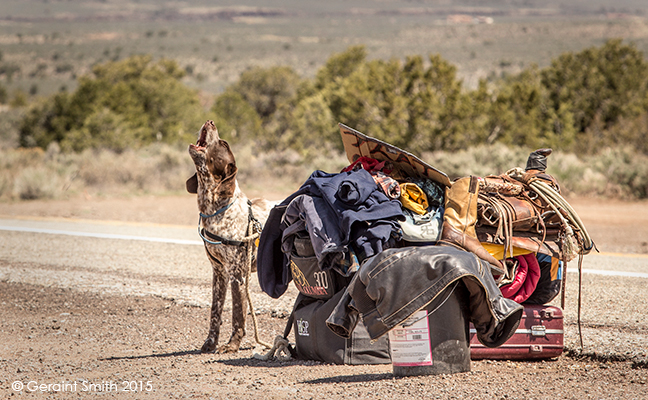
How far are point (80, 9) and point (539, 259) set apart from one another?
534ft

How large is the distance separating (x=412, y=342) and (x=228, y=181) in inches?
74.3

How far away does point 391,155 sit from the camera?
4812 millimetres

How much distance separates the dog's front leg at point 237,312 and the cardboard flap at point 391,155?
1337 mm

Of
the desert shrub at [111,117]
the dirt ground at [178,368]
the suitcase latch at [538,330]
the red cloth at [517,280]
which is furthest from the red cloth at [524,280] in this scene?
the desert shrub at [111,117]

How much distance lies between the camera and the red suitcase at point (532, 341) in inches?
187

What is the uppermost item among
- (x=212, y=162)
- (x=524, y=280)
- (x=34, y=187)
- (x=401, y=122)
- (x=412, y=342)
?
(x=401, y=122)

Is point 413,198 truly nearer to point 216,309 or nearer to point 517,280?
point 517,280

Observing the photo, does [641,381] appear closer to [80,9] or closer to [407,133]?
[407,133]

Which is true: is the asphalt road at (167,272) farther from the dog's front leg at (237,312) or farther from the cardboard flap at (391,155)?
the cardboard flap at (391,155)

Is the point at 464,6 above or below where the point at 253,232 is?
above

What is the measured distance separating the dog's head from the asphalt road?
2261mm

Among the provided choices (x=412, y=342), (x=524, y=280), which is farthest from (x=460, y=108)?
(x=412, y=342)

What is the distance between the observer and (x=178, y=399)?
3.69 m

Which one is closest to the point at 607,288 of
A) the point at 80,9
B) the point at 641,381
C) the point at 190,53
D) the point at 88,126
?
the point at 641,381
